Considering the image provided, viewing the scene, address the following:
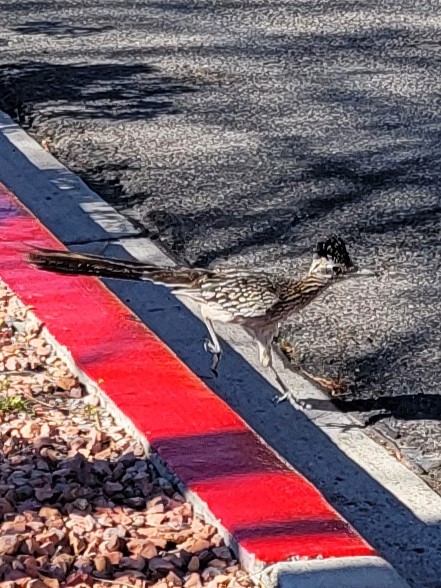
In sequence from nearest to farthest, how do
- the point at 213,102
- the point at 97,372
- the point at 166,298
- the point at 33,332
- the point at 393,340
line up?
the point at 97,372 → the point at 33,332 → the point at 393,340 → the point at 166,298 → the point at 213,102

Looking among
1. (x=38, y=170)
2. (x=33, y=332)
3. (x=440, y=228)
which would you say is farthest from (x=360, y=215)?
(x=33, y=332)

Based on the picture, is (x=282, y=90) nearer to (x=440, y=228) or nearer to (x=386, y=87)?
(x=386, y=87)

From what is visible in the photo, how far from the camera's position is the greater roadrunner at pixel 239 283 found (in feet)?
14.4

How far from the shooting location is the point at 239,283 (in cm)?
449

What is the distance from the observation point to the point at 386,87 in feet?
30.0

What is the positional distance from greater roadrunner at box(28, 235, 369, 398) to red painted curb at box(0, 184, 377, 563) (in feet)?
0.86

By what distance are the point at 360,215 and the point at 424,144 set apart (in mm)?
1381

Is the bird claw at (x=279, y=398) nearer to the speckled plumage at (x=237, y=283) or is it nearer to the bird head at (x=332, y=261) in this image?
the speckled plumage at (x=237, y=283)

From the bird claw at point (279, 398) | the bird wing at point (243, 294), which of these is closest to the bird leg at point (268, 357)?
the bird claw at point (279, 398)

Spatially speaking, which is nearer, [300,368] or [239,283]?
[239,283]

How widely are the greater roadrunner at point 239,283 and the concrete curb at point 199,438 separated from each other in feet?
0.85

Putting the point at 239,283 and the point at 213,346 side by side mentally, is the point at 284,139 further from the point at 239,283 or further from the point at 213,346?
the point at 239,283

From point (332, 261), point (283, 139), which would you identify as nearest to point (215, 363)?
point (332, 261)

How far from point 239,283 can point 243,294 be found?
4cm
